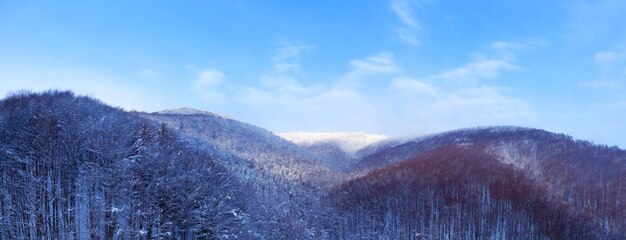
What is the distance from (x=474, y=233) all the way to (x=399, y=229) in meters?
16.7

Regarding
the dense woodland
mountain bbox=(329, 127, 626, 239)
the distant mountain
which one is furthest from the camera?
the distant mountain

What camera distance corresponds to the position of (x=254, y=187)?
10044 cm

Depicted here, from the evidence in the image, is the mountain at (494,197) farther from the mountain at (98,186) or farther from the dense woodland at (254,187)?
the mountain at (98,186)

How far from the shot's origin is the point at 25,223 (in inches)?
1831

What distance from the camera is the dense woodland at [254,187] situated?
51.3 meters

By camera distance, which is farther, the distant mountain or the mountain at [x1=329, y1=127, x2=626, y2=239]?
the distant mountain

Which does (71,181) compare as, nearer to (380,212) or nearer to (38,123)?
(38,123)

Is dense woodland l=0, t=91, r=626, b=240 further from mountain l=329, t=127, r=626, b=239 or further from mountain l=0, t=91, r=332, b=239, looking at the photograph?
mountain l=329, t=127, r=626, b=239

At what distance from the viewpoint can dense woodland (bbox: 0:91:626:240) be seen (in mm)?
51312

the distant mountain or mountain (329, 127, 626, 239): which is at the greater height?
the distant mountain

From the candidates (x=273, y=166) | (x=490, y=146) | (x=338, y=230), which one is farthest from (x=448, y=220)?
(x=490, y=146)

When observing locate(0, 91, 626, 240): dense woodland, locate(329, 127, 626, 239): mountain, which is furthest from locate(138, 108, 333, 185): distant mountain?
locate(329, 127, 626, 239): mountain

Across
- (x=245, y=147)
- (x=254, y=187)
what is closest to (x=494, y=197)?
(x=254, y=187)

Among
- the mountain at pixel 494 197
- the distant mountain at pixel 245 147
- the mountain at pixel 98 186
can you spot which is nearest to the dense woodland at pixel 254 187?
the mountain at pixel 98 186
